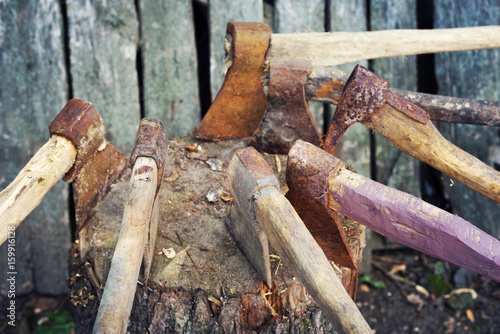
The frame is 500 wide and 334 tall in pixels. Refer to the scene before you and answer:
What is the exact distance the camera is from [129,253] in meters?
1.56

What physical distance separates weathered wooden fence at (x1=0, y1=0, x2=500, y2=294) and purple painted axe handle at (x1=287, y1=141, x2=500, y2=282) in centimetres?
157

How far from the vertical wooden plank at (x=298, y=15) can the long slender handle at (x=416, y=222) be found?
1803 mm

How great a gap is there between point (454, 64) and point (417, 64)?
34 cm

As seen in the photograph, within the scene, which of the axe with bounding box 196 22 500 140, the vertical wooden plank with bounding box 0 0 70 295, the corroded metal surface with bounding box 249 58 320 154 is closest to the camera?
the corroded metal surface with bounding box 249 58 320 154

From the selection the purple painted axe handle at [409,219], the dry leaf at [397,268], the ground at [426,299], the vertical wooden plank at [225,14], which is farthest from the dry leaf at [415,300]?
the vertical wooden plank at [225,14]

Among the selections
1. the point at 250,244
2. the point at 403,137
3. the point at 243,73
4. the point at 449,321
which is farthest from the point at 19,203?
the point at 449,321

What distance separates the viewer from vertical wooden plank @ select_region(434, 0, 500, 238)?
3.28 meters

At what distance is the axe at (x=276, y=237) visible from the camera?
142 cm

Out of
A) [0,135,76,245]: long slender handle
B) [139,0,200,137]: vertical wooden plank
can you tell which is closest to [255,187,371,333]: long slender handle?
[0,135,76,245]: long slender handle

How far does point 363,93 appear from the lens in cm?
204

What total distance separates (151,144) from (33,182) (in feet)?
1.58

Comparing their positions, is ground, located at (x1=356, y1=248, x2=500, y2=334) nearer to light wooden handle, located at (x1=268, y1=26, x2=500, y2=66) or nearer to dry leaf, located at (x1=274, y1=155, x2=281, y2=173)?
dry leaf, located at (x1=274, y1=155, x2=281, y2=173)

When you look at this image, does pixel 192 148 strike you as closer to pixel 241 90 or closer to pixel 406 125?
pixel 241 90

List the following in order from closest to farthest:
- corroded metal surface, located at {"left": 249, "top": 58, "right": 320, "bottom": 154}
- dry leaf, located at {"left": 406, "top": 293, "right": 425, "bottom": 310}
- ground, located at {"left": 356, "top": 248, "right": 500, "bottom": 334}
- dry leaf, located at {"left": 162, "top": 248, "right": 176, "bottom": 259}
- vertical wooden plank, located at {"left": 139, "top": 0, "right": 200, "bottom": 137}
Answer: dry leaf, located at {"left": 162, "top": 248, "right": 176, "bottom": 259} < corroded metal surface, located at {"left": 249, "top": 58, "right": 320, "bottom": 154} < vertical wooden plank, located at {"left": 139, "top": 0, "right": 200, "bottom": 137} < ground, located at {"left": 356, "top": 248, "right": 500, "bottom": 334} < dry leaf, located at {"left": 406, "top": 293, "right": 425, "bottom": 310}
